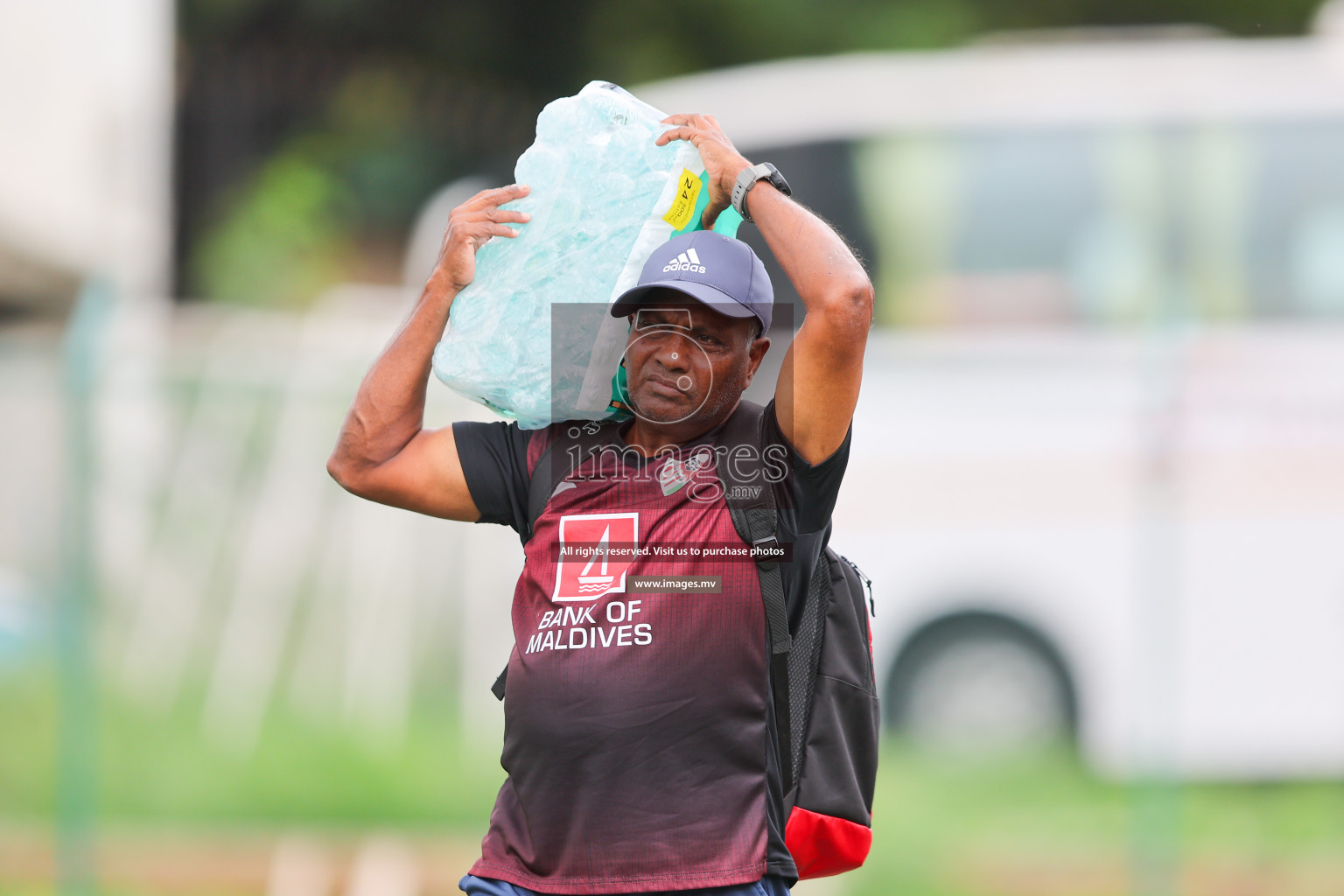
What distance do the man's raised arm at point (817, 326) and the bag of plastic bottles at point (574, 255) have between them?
208mm

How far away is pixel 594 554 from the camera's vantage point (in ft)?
8.18

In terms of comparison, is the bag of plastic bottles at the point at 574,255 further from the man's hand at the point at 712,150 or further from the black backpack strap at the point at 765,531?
the black backpack strap at the point at 765,531

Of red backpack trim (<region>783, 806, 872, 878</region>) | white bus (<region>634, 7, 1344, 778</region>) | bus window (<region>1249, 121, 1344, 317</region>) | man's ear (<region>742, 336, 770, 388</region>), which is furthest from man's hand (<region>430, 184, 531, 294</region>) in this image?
bus window (<region>1249, 121, 1344, 317</region>)

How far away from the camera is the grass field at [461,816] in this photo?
5.59 m

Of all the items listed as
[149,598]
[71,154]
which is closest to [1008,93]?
[149,598]

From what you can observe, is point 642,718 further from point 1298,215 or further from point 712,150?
point 1298,215

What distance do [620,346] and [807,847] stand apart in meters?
0.94

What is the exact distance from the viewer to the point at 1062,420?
6445mm

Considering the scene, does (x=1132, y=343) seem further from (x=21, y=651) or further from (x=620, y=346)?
(x=21, y=651)

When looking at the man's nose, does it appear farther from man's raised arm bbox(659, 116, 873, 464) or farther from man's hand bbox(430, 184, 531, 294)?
man's hand bbox(430, 184, 531, 294)

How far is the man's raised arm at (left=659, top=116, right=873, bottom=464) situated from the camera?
237cm

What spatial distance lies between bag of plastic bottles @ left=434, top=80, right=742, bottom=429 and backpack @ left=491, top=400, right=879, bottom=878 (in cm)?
14

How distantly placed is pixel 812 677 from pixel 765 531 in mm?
286

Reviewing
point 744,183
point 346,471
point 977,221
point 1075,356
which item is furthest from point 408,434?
point 977,221
